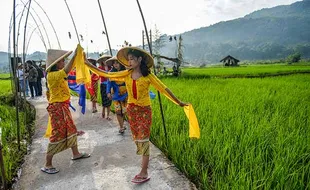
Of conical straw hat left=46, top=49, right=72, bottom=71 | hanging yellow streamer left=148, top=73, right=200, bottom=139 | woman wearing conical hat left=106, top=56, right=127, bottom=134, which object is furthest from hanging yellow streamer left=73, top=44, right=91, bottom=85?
woman wearing conical hat left=106, top=56, right=127, bottom=134

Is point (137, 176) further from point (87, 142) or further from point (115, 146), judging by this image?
point (87, 142)

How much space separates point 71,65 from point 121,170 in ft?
4.31

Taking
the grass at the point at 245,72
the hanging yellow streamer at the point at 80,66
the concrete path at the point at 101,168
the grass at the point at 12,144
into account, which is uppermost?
the hanging yellow streamer at the point at 80,66

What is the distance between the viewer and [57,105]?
2754 millimetres

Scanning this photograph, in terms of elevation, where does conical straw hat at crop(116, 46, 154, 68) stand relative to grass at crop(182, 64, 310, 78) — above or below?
above

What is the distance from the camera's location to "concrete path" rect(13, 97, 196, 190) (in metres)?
2.39

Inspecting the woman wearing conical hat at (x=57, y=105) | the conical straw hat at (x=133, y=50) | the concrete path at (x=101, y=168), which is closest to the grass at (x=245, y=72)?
the concrete path at (x=101, y=168)

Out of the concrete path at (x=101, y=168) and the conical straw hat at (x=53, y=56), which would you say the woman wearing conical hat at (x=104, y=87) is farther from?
the conical straw hat at (x=53, y=56)

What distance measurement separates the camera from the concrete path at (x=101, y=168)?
2387mm

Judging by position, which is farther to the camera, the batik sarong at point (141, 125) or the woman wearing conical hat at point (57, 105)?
the woman wearing conical hat at point (57, 105)

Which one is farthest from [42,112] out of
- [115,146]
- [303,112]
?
[303,112]

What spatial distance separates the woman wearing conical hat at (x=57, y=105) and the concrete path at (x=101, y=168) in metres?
0.20

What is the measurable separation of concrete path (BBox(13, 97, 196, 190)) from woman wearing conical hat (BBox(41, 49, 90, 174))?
20cm

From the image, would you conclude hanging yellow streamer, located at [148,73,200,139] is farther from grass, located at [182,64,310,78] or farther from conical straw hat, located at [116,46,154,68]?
grass, located at [182,64,310,78]
